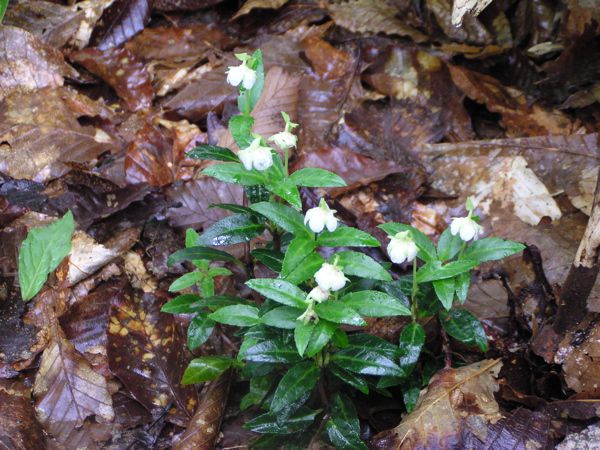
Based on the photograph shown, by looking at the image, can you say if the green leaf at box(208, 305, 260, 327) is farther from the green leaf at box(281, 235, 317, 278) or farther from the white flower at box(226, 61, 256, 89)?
the white flower at box(226, 61, 256, 89)

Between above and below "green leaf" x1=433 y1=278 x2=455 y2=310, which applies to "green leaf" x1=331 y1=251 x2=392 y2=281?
above

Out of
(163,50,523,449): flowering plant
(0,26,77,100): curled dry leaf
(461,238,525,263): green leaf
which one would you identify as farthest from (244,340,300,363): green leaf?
(0,26,77,100): curled dry leaf

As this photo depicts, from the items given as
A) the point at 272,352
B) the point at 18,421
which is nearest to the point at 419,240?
the point at 272,352

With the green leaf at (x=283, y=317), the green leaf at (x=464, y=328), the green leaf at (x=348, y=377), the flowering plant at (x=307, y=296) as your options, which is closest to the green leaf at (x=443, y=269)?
Result: the flowering plant at (x=307, y=296)

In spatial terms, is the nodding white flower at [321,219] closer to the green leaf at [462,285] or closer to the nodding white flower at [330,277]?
the nodding white flower at [330,277]

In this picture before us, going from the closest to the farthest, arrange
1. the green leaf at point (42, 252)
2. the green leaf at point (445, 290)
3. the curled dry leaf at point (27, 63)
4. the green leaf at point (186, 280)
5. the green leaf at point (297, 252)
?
the green leaf at point (297, 252), the green leaf at point (445, 290), the green leaf at point (186, 280), the green leaf at point (42, 252), the curled dry leaf at point (27, 63)

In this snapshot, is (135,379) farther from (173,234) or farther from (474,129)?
(474,129)

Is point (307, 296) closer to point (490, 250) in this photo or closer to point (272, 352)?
point (272, 352)
